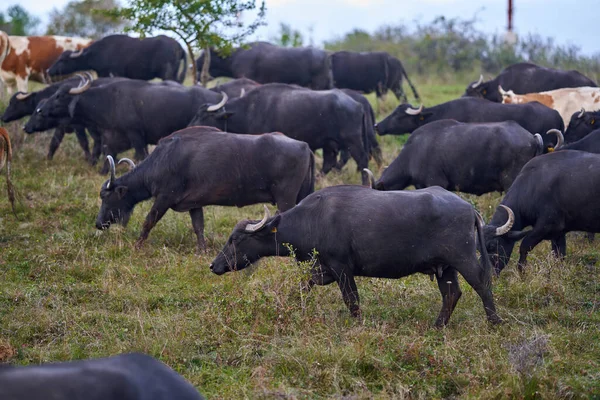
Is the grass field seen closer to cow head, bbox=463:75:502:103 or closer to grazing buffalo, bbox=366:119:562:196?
grazing buffalo, bbox=366:119:562:196

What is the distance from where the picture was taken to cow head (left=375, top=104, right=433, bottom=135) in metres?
13.5

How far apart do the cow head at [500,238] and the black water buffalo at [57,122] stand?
24.8 feet

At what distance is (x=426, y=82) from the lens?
2498 cm

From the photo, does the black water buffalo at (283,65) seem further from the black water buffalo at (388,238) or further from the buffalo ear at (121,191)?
the black water buffalo at (388,238)

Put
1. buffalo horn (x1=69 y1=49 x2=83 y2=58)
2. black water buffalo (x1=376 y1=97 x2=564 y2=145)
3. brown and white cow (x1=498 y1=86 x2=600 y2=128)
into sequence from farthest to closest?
buffalo horn (x1=69 y1=49 x2=83 y2=58) < brown and white cow (x1=498 y1=86 x2=600 y2=128) < black water buffalo (x1=376 y1=97 x2=564 y2=145)

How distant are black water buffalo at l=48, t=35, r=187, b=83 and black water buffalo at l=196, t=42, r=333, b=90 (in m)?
1.29

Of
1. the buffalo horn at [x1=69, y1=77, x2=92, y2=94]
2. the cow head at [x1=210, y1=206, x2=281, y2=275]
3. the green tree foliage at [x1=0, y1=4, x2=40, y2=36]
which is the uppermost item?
the cow head at [x1=210, y1=206, x2=281, y2=275]

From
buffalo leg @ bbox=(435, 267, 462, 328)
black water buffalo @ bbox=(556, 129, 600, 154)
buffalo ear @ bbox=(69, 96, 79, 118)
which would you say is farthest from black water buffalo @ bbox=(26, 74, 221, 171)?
buffalo leg @ bbox=(435, 267, 462, 328)

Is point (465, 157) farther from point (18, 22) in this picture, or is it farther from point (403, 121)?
point (18, 22)

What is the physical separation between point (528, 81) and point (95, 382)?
14.3m

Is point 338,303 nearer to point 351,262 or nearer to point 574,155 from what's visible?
point 351,262

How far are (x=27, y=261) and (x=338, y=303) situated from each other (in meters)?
3.57

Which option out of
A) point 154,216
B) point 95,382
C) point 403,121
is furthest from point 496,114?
point 95,382

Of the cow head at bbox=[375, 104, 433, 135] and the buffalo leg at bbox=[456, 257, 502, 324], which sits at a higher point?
the buffalo leg at bbox=[456, 257, 502, 324]
